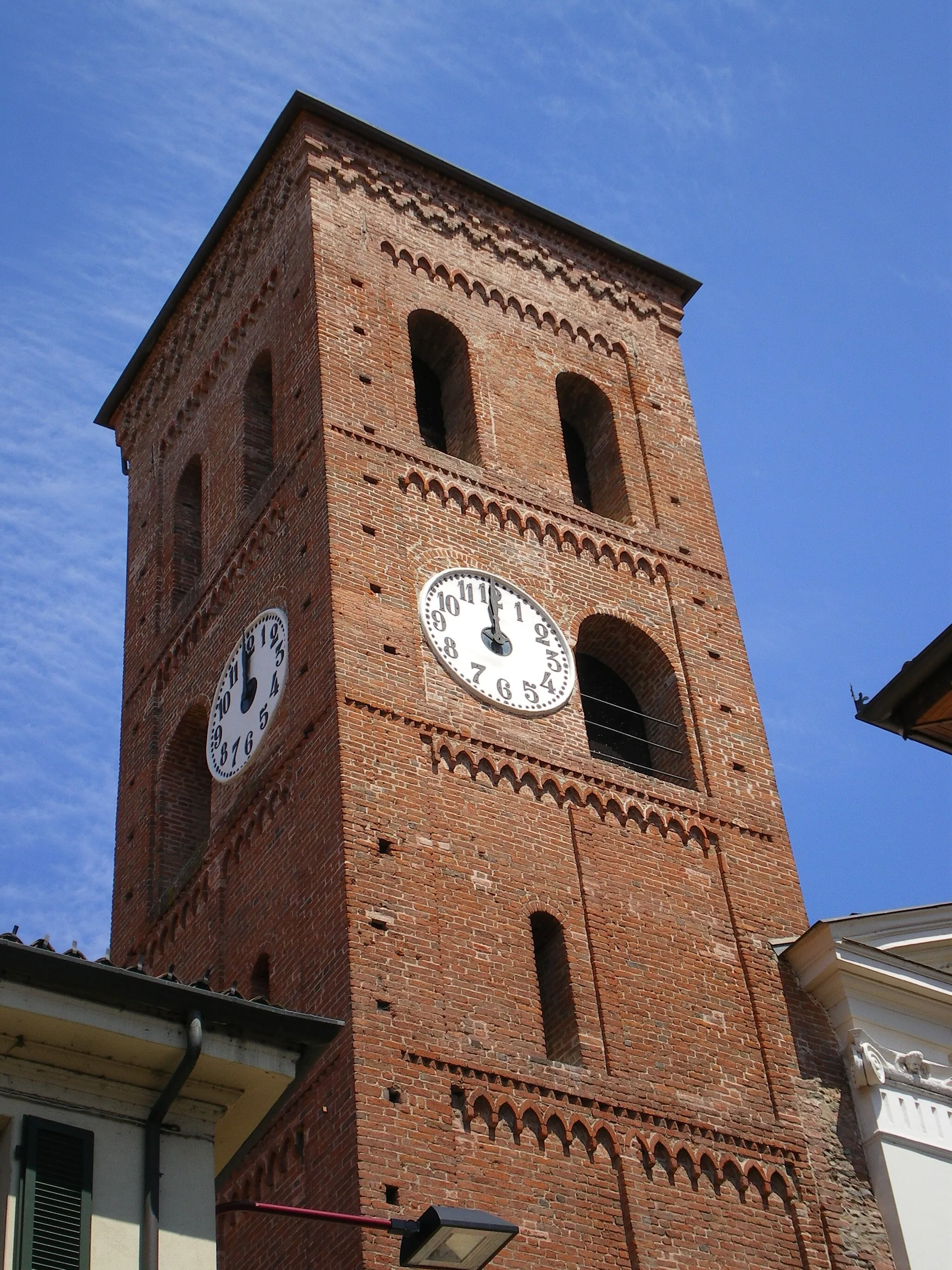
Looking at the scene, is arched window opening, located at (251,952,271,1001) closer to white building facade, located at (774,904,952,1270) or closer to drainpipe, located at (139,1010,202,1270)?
white building facade, located at (774,904,952,1270)

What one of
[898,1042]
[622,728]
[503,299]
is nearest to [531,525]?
[622,728]

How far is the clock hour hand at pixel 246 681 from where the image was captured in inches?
848

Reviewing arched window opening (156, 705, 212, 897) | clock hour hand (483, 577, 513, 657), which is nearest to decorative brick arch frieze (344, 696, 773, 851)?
clock hour hand (483, 577, 513, 657)

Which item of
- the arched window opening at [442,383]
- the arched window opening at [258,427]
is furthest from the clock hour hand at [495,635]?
the arched window opening at [258,427]

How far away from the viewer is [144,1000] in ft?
37.6

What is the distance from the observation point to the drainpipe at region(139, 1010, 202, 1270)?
36.4 feet

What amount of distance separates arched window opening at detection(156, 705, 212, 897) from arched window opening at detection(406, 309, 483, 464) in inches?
165

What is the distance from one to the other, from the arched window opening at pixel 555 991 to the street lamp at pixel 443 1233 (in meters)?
6.36

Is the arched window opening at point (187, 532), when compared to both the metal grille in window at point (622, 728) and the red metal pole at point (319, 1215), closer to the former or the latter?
the metal grille in window at point (622, 728)

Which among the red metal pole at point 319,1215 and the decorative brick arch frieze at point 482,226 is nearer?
the red metal pole at point 319,1215

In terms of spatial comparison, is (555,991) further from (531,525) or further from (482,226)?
(482,226)

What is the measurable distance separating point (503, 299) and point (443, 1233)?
16.1 m

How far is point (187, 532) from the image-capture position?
25906 millimetres

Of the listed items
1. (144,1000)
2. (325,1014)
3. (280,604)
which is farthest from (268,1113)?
(280,604)
